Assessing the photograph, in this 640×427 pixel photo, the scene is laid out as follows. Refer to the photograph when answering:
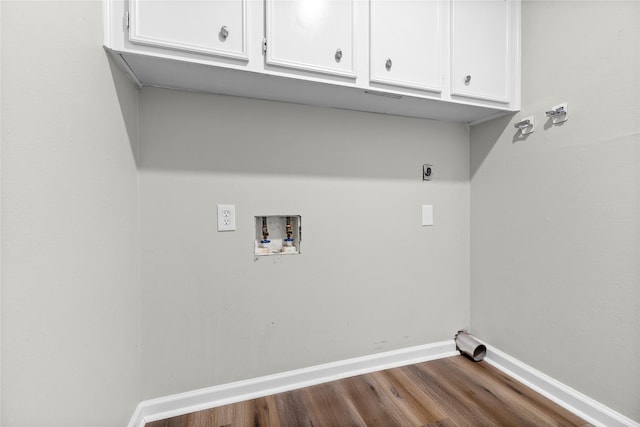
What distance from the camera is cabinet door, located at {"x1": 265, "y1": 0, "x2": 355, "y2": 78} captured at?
1.15 meters

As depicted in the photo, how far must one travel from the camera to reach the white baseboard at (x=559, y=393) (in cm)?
123

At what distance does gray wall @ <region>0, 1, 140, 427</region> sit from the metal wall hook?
1.99m

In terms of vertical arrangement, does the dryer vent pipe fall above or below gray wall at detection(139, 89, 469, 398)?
below

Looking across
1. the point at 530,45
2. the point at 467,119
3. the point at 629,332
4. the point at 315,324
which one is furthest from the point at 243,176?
the point at 629,332

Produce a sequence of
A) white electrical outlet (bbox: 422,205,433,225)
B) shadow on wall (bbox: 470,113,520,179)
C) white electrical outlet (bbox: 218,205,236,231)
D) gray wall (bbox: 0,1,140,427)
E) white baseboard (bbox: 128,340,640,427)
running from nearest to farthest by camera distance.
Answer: gray wall (bbox: 0,1,140,427) → white baseboard (bbox: 128,340,640,427) → white electrical outlet (bbox: 218,205,236,231) → shadow on wall (bbox: 470,113,520,179) → white electrical outlet (bbox: 422,205,433,225)

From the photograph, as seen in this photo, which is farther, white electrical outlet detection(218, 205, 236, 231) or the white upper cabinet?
white electrical outlet detection(218, 205, 236, 231)

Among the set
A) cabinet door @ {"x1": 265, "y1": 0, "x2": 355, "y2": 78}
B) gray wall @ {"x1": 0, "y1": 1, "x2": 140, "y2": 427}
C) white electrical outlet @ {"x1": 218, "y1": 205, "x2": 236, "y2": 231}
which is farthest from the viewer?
white electrical outlet @ {"x1": 218, "y1": 205, "x2": 236, "y2": 231}

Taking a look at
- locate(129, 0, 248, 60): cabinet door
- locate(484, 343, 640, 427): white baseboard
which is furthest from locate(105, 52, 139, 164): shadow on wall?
locate(484, 343, 640, 427): white baseboard

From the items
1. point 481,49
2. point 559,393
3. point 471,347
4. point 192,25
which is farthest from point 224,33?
point 559,393

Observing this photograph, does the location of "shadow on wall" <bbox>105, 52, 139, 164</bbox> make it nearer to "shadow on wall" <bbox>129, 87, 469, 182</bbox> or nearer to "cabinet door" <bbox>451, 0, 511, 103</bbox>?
"shadow on wall" <bbox>129, 87, 469, 182</bbox>

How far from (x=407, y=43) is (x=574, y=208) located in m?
1.15

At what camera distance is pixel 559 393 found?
1400 millimetres

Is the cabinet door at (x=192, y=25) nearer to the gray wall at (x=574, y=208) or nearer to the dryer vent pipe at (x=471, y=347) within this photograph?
the gray wall at (x=574, y=208)

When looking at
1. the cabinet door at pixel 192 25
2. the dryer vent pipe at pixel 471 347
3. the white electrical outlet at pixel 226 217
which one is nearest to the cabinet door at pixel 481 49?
the cabinet door at pixel 192 25
